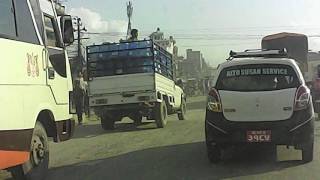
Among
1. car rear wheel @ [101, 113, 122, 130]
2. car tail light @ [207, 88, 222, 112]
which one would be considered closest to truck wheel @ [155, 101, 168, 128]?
car rear wheel @ [101, 113, 122, 130]

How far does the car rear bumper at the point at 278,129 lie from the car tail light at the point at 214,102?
0.17 meters

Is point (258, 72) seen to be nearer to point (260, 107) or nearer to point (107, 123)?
point (260, 107)

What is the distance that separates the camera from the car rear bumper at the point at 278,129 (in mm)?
10383

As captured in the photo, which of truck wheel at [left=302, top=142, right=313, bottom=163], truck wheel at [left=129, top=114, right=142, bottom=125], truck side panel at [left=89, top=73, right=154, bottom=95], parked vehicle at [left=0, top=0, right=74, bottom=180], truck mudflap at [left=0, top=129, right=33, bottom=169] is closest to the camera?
truck mudflap at [left=0, top=129, right=33, bottom=169]

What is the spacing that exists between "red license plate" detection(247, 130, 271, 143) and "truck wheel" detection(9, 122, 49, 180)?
340cm

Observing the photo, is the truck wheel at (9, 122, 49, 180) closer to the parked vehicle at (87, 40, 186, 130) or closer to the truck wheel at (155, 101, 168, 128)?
the parked vehicle at (87, 40, 186, 130)

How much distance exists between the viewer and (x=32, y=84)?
852cm

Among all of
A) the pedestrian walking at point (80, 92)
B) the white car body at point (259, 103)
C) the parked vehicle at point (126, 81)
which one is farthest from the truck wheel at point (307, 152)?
the pedestrian walking at point (80, 92)

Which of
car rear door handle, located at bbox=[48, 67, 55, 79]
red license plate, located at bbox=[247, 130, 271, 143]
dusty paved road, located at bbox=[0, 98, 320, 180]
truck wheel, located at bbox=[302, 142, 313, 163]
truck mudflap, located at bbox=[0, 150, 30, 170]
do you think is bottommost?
dusty paved road, located at bbox=[0, 98, 320, 180]

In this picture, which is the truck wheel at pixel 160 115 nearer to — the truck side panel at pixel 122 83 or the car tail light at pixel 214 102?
the truck side panel at pixel 122 83

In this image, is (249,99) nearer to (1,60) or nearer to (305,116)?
(305,116)

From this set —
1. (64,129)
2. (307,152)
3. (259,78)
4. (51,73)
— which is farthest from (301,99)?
(51,73)

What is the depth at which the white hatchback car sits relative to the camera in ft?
34.2

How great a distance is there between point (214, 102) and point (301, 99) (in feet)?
4.83
